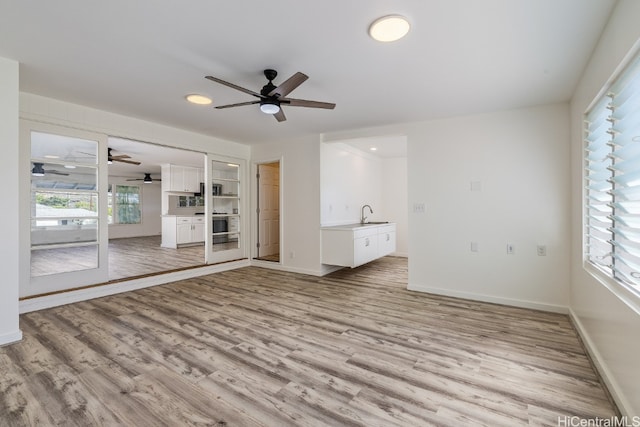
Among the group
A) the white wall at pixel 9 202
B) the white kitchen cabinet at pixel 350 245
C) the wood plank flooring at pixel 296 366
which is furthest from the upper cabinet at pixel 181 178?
the white wall at pixel 9 202

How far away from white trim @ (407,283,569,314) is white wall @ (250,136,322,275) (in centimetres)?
185

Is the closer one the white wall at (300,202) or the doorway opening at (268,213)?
the white wall at (300,202)

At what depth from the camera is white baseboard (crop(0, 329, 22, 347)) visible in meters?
2.50

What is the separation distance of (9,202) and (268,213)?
4195mm

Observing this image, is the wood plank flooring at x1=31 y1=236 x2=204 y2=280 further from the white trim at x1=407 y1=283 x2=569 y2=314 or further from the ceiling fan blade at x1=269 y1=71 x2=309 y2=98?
the white trim at x1=407 y1=283 x2=569 y2=314

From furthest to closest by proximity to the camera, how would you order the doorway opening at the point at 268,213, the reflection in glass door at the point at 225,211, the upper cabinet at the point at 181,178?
the upper cabinet at the point at 181,178 < the doorway opening at the point at 268,213 < the reflection in glass door at the point at 225,211

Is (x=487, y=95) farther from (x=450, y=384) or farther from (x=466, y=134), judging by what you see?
(x=450, y=384)

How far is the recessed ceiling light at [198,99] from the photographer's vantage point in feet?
10.8

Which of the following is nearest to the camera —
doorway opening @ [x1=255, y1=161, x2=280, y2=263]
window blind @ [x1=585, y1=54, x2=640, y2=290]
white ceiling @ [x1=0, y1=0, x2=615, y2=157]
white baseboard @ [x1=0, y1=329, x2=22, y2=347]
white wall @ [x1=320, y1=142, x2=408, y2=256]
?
window blind @ [x1=585, y1=54, x2=640, y2=290]

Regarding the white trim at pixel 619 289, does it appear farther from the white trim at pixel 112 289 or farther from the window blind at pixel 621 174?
the white trim at pixel 112 289

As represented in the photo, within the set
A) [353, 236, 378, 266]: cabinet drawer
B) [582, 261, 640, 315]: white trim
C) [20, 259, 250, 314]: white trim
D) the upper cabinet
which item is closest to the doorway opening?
[20, 259, 250, 314]: white trim

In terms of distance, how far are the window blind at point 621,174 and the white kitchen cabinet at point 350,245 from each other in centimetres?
296

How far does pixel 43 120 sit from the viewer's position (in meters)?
3.42

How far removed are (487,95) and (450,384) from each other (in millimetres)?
2989
